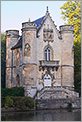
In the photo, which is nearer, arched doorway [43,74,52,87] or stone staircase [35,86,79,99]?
stone staircase [35,86,79,99]

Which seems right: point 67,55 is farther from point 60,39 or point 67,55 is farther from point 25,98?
point 25,98

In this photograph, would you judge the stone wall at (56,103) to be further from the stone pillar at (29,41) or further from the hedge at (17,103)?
the stone pillar at (29,41)

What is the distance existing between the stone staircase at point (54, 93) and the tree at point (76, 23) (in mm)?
3403

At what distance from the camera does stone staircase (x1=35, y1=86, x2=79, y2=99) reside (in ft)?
118

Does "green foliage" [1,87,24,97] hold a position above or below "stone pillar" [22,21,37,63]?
below

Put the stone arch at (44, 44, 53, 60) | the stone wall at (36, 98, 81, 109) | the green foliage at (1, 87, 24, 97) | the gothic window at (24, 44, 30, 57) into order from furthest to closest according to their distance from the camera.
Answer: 1. the stone arch at (44, 44, 53, 60)
2. the gothic window at (24, 44, 30, 57)
3. the green foliage at (1, 87, 24, 97)
4. the stone wall at (36, 98, 81, 109)

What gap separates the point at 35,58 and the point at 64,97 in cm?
483

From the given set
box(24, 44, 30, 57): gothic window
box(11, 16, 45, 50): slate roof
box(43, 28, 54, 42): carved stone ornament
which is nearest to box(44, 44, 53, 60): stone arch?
box(43, 28, 54, 42): carved stone ornament

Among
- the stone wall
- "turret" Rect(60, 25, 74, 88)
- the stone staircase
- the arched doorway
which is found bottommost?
the stone wall

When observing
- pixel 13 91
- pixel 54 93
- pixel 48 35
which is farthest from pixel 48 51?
pixel 13 91

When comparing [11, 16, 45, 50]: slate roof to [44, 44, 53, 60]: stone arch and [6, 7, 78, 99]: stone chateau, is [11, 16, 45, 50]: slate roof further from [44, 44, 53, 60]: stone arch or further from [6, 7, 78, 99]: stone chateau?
[44, 44, 53, 60]: stone arch

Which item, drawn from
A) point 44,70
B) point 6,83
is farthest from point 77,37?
point 6,83

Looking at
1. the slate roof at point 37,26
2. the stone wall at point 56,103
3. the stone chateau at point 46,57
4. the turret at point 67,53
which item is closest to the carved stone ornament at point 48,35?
the stone chateau at point 46,57

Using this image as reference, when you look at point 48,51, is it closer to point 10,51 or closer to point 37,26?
point 37,26
